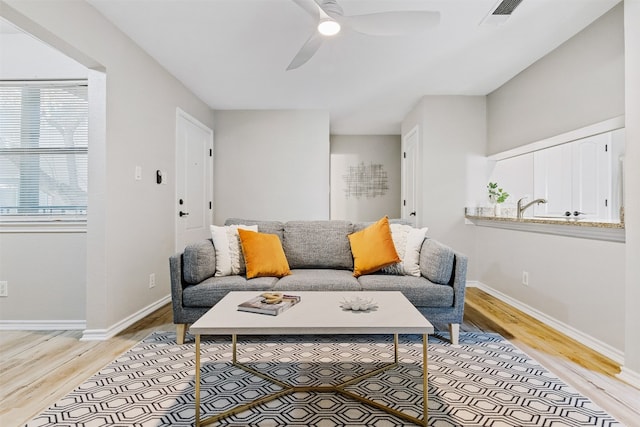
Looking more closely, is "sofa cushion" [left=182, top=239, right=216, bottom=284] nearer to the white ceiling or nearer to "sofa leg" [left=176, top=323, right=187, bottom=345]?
"sofa leg" [left=176, top=323, right=187, bottom=345]

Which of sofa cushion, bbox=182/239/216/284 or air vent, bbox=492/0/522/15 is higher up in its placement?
air vent, bbox=492/0/522/15

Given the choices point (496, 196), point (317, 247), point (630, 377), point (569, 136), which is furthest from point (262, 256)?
point (496, 196)

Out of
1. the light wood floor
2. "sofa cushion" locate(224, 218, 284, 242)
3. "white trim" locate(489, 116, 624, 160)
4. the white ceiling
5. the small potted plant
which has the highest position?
the white ceiling

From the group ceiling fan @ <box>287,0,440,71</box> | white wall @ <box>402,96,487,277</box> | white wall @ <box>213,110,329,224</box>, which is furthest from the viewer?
white wall @ <box>213,110,329,224</box>

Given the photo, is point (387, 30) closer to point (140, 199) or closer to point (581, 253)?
point (581, 253)

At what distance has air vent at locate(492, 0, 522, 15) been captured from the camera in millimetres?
2320

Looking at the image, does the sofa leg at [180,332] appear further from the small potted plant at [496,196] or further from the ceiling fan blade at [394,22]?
the small potted plant at [496,196]

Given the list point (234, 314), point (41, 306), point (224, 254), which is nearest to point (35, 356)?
point (41, 306)

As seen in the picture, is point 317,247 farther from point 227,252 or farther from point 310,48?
point 310,48

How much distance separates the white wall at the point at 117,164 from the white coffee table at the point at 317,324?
4.37 feet

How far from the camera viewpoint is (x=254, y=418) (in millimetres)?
1610

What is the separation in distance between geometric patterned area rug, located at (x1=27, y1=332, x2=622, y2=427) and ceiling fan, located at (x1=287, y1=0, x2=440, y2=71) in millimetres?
2046

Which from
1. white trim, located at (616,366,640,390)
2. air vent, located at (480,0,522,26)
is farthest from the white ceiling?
white trim, located at (616,366,640,390)

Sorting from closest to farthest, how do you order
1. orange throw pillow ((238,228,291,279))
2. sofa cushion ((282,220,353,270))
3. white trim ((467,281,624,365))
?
white trim ((467,281,624,365)), orange throw pillow ((238,228,291,279)), sofa cushion ((282,220,353,270))
